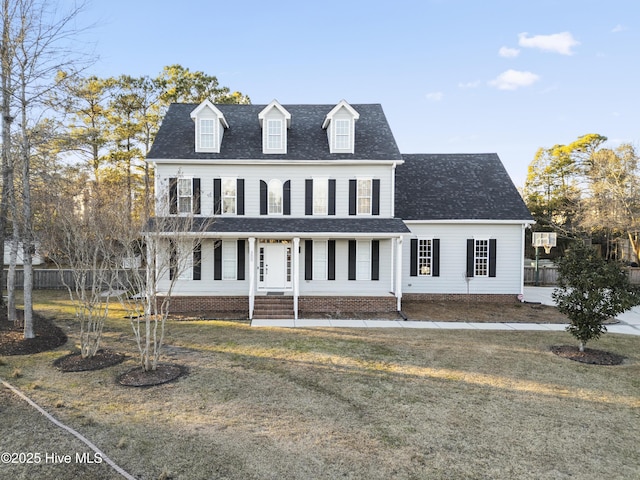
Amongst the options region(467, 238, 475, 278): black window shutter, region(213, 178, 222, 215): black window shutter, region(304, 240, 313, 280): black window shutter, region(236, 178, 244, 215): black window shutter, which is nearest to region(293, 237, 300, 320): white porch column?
region(304, 240, 313, 280): black window shutter

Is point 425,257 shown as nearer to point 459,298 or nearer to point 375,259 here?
point 459,298

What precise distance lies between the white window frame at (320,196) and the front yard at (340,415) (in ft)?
24.4

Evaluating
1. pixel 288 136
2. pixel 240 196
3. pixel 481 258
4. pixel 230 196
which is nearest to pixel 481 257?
pixel 481 258

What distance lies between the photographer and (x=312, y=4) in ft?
53.0

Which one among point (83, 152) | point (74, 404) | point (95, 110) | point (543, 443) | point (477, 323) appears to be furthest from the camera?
point (95, 110)

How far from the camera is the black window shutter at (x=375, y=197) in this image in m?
16.2

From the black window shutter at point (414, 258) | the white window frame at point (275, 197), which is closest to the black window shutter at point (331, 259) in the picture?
the white window frame at point (275, 197)

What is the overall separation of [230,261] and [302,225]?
3.55 meters

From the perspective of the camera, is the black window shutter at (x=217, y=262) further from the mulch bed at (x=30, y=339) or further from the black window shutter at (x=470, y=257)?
the black window shutter at (x=470, y=257)

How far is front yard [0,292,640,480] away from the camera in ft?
15.7

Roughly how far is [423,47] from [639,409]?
1584 centimetres

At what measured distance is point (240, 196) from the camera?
16.2 m

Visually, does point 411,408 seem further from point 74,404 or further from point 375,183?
point 375,183

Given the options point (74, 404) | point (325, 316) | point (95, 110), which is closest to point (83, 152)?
point (74, 404)
